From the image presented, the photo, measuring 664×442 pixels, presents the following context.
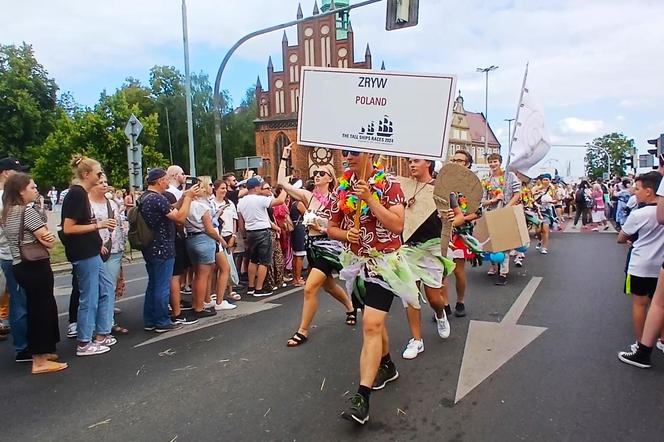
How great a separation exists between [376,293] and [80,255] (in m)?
3.07

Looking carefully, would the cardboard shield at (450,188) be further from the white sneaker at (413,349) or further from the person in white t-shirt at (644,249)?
the person in white t-shirt at (644,249)

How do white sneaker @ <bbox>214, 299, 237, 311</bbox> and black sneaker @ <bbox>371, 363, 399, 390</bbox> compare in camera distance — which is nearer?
black sneaker @ <bbox>371, 363, 399, 390</bbox>

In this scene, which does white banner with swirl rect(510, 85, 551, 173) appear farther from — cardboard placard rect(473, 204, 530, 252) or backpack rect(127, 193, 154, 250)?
backpack rect(127, 193, 154, 250)

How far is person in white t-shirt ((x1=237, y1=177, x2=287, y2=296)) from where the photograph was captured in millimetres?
7793

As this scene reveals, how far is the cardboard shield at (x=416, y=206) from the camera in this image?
4652 mm

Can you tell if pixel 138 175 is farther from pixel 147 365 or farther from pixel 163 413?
pixel 163 413

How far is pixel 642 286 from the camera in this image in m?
4.48

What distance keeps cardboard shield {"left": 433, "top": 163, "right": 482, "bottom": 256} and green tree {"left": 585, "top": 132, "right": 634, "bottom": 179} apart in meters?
63.8

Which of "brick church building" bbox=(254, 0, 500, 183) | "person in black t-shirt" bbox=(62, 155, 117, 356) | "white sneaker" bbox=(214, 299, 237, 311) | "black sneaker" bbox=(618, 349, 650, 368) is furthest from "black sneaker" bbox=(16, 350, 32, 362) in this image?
"brick church building" bbox=(254, 0, 500, 183)

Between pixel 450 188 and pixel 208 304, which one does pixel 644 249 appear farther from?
pixel 208 304

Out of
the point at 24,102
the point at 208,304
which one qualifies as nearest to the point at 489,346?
the point at 208,304

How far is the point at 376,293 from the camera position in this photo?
3.53 meters

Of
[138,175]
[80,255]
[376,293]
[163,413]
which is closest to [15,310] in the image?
[80,255]

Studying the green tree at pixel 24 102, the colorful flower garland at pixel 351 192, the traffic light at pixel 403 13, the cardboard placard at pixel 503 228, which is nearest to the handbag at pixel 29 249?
the colorful flower garland at pixel 351 192
